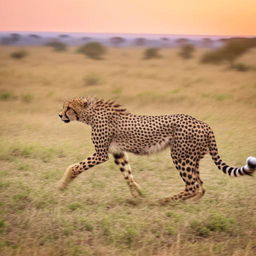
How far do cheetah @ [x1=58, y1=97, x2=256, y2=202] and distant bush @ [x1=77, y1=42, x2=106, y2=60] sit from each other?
777 inches

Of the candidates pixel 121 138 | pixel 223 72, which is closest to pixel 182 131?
pixel 121 138

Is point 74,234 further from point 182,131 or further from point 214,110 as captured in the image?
point 214,110

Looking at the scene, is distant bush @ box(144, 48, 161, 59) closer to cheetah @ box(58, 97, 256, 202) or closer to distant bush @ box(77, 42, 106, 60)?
distant bush @ box(77, 42, 106, 60)

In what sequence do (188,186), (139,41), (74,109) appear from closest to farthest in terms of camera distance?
(188,186) < (74,109) < (139,41)

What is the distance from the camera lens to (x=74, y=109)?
5234mm

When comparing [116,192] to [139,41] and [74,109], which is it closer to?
[74,109]

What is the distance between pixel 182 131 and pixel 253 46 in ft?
64.8

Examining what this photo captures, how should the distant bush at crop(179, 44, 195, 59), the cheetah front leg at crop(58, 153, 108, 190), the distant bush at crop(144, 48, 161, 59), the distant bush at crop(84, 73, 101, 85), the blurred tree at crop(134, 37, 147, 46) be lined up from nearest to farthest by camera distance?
1. the cheetah front leg at crop(58, 153, 108, 190)
2. the distant bush at crop(84, 73, 101, 85)
3. the distant bush at crop(144, 48, 161, 59)
4. the distant bush at crop(179, 44, 195, 59)
5. the blurred tree at crop(134, 37, 147, 46)

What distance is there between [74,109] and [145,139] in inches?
31.0

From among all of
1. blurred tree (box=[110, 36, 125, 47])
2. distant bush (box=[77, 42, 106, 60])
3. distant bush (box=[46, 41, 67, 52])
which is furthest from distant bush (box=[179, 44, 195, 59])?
blurred tree (box=[110, 36, 125, 47])

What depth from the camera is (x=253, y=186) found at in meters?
5.42

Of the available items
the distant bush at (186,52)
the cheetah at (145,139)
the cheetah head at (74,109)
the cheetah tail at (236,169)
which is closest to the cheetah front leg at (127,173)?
the cheetah at (145,139)

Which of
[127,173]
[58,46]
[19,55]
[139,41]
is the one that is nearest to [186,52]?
[19,55]

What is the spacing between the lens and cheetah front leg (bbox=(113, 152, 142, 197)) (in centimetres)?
500
